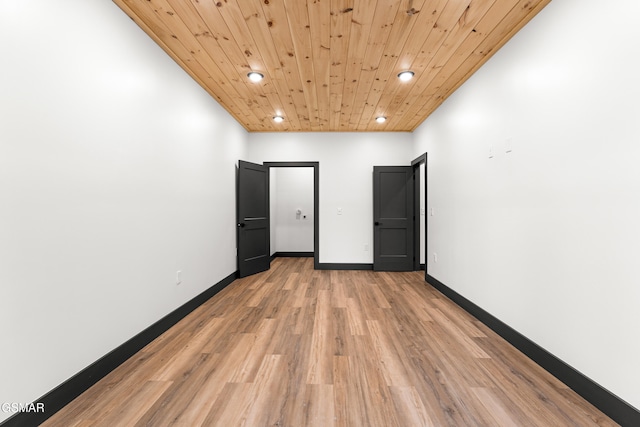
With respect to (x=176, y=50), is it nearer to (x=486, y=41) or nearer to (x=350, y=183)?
(x=486, y=41)

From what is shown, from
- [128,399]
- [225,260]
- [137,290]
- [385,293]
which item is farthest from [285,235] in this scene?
[128,399]

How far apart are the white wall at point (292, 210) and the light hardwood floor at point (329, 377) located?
388 centimetres

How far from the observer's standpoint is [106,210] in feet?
6.35

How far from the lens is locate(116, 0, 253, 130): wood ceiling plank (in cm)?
211

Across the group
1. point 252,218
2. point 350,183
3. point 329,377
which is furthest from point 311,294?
point 350,183

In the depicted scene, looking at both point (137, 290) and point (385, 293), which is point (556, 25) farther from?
point (137, 290)

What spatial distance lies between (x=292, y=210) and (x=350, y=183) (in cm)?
222

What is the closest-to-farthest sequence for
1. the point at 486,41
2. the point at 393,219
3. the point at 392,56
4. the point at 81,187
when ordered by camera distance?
the point at 81,187
the point at 486,41
the point at 392,56
the point at 393,219

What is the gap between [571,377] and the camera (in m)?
1.76

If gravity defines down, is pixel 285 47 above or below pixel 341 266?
above

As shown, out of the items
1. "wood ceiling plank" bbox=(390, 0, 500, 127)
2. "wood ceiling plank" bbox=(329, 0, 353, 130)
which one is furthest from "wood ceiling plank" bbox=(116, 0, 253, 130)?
"wood ceiling plank" bbox=(390, 0, 500, 127)

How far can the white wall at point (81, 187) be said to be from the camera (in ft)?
4.53

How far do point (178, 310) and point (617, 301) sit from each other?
329cm

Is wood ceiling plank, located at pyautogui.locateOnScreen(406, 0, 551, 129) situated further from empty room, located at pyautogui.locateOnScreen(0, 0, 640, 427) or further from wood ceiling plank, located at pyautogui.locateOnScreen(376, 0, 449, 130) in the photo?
wood ceiling plank, located at pyautogui.locateOnScreen(376, 0, 449, 130)
